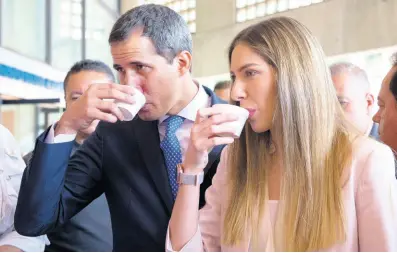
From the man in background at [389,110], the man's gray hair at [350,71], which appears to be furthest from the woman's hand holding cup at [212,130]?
the man's gray hair at [350,71]

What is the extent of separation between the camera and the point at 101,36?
645cm

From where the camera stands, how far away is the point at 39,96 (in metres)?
5.82

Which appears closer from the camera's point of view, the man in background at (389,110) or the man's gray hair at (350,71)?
the man in background at (389,110)

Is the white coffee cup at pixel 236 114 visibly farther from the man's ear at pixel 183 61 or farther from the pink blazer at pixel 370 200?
the man's ear at pixel 183 61

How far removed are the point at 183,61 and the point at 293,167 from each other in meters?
0.57

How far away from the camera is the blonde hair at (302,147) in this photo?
1033 mm

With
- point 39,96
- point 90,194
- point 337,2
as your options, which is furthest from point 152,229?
point 39,96

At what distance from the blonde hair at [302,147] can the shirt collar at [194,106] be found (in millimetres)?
366

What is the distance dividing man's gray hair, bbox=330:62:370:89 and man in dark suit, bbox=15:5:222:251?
1.16m

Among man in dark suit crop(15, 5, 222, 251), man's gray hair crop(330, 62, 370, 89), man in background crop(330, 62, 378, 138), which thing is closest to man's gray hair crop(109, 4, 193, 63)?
man in dark suit crop(15, 5, 222, 251)

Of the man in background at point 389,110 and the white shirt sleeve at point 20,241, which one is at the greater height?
the man in background at point 389,110

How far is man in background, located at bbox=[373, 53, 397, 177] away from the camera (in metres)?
1.31

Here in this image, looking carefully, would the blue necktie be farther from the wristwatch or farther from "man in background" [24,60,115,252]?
"man in background" [24,60,115,252]

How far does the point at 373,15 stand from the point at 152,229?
8.47 ft
